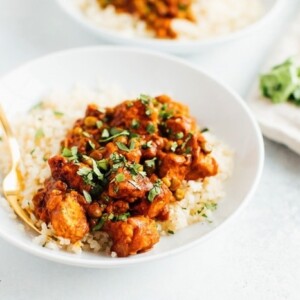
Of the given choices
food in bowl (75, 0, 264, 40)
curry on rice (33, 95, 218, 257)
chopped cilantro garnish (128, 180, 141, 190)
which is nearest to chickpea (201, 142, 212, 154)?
curry on rice (33, 95, 218, 257)

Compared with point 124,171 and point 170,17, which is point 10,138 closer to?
point 124,171

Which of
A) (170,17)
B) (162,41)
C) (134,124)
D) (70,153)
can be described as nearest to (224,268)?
(134,124)

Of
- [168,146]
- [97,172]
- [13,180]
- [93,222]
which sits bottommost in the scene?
[13,180]

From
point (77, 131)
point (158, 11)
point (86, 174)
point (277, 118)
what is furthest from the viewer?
point (158, 11)

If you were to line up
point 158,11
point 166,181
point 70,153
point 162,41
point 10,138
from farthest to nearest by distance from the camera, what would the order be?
point 158,11 → point 162,41 → point 10,138 → point 70,153 → point 166,181

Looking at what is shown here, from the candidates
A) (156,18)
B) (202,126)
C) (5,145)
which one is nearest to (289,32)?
(156,18)

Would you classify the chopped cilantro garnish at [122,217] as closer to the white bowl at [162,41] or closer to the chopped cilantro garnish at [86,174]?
the chopped cilantro garnish at [86,174]

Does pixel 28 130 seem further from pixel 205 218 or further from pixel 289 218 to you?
pixel 289 218
